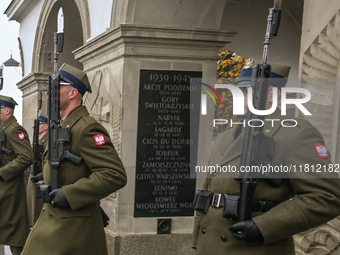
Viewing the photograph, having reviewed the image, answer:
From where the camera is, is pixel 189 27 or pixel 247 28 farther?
pixel 247 28

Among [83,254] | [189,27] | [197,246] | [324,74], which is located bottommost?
[83,254]

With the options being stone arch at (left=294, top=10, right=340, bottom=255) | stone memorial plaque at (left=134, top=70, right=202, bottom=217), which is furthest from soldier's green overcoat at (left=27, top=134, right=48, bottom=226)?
stone arch at (left=294, top=10, right=340, bottom=255)

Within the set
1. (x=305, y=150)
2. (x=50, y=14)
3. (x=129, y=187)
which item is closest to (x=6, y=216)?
(x=129, y=187)

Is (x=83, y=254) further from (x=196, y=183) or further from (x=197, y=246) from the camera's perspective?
(x=196, y=183)

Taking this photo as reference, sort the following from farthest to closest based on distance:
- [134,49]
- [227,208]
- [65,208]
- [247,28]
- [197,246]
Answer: [247,28] → [134,49] → [65,208] → [197,246] → [227,208]

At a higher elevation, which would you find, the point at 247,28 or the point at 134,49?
the point at 247,28

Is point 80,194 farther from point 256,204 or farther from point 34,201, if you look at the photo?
point 34,201

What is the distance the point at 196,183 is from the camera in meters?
6.29

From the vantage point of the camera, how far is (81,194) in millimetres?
3354

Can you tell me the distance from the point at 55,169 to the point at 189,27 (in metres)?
3.24

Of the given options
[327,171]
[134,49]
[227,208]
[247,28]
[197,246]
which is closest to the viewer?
[327,171]

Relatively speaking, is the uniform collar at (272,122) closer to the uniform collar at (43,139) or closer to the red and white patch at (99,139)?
the red and white patch at (99,139)

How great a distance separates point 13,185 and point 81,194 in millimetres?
3035

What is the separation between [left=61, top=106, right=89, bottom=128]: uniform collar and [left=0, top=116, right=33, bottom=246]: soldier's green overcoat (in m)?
2.60
